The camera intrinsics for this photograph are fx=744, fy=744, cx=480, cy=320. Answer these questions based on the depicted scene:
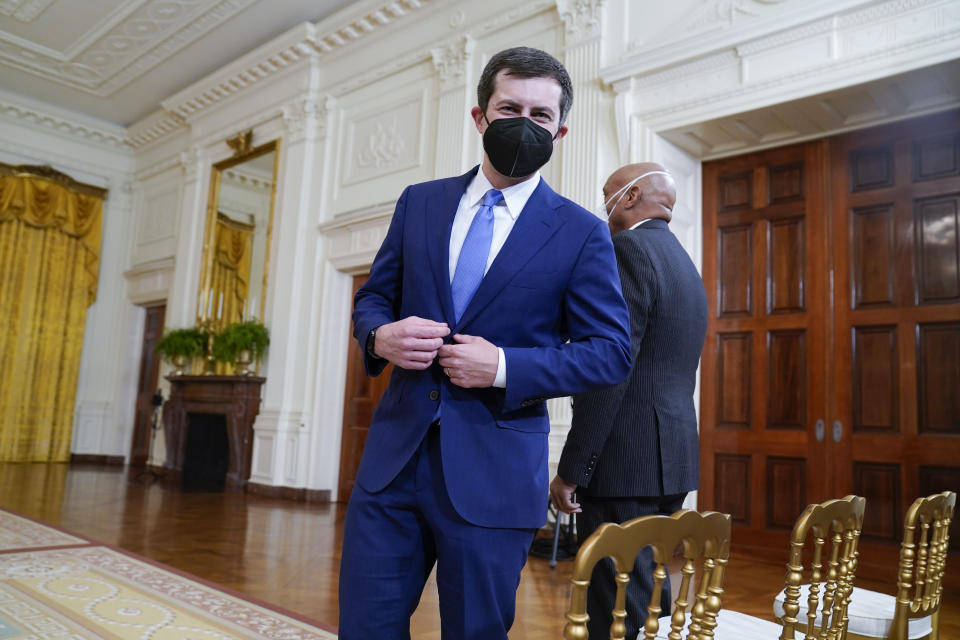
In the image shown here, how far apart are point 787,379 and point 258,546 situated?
340 cm

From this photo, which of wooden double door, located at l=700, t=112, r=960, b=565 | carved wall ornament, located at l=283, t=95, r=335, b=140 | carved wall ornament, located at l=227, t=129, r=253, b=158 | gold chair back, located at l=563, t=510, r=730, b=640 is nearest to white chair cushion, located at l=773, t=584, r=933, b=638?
gold chair back, located at l=563, t=510, r=730, b=640

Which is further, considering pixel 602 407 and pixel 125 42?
pixel 125 42

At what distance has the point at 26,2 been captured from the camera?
7.71 meters

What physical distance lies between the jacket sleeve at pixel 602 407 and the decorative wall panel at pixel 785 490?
3.32 meters

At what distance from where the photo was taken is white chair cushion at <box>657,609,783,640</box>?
1.42 metres

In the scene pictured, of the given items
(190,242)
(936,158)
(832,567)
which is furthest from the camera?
(190,242)

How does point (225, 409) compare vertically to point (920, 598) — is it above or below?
above

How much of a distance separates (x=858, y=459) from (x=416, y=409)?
12.9 ft

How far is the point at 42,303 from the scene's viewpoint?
9.98 m

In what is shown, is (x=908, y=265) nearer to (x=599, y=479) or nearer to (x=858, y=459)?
(x=858, y=459)

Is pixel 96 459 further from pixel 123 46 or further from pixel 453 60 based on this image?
pixel 453 60

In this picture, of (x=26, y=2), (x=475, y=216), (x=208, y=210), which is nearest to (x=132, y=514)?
(x=208, y=210)

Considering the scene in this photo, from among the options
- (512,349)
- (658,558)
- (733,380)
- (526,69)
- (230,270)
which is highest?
(230,270)

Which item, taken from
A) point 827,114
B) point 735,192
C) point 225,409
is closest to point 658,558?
point 827,114
